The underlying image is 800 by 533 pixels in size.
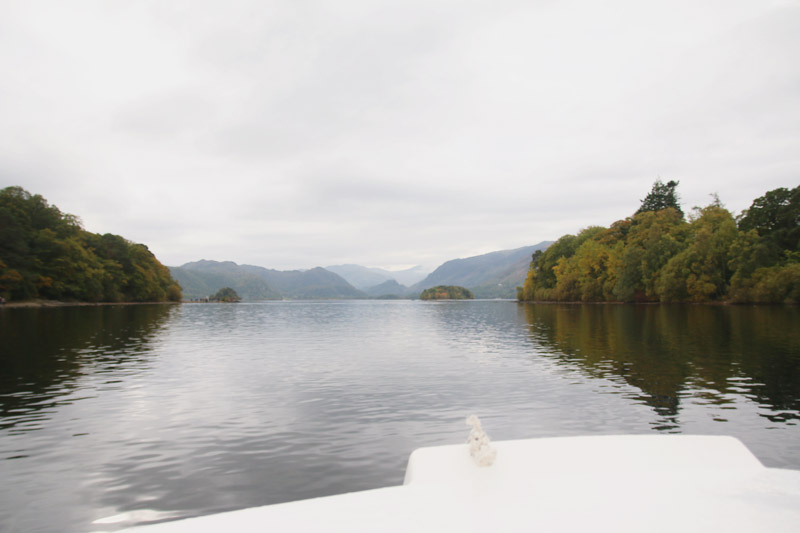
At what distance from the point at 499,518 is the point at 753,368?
23.4 m

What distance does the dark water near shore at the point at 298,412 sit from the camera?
9.45 metres

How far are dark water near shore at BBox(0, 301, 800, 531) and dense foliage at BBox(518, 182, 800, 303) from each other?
71.8 meters

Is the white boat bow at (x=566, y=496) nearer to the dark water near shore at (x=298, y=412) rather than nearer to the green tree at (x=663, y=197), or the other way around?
the dark water near shore at (x=298, y=412)

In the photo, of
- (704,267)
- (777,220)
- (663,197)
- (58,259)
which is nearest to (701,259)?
(704,267)

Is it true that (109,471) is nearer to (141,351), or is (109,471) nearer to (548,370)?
(548,370)

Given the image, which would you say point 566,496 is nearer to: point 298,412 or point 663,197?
point 298,412

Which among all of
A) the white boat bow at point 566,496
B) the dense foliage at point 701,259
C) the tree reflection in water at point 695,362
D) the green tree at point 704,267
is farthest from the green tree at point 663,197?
the white boat bow at point 566,496

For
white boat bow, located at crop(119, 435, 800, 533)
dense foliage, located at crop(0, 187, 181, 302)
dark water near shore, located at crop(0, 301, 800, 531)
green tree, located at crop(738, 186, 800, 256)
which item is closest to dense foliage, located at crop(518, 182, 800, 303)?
green tree, located at crop(738, 186, 800, 256)

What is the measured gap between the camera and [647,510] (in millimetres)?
5414

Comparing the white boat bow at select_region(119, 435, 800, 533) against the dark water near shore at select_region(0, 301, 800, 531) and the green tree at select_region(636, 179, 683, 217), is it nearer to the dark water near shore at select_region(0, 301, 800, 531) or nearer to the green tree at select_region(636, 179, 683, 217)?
the dark water near shore at select_region(0, 301, 800, 531)

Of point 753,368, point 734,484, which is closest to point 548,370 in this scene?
point 753,368

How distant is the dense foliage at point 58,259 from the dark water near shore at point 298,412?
3928 inches

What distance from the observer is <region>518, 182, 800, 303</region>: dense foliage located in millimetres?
89250

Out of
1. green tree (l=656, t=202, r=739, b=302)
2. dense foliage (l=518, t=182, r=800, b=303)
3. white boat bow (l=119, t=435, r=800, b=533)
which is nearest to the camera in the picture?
white boat bow (l=119, t=435, r=800, b=533)
